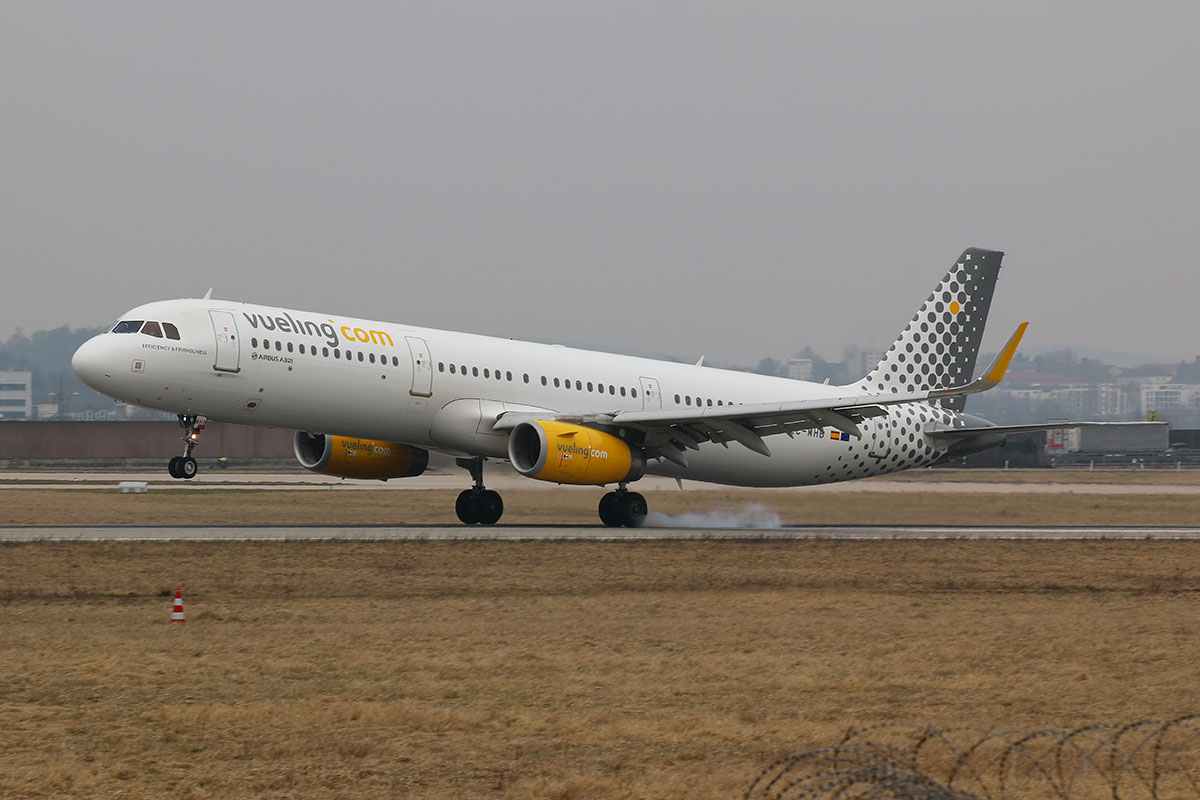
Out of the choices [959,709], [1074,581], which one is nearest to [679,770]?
[959,709]

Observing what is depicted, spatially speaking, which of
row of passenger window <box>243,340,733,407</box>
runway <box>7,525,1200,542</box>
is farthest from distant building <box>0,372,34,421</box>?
runway <box>7,525,1200,542</box>

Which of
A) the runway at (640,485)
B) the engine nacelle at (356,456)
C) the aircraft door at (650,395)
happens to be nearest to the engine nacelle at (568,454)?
the aircraft door at (650,395)

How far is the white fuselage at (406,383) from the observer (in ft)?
90.9

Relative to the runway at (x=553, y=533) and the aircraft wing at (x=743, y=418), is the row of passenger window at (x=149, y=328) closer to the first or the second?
the runway at (x=553, y=533)

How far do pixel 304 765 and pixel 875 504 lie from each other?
29.4m

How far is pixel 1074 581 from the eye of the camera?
73.3ft

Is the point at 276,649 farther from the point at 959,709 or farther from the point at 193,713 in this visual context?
the point at 959,709

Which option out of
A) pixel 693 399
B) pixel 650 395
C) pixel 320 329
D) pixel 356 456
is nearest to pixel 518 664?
pixel 320 329

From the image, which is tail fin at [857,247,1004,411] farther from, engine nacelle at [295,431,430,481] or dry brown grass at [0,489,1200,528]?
engine nacelle at [295,431,430,481]

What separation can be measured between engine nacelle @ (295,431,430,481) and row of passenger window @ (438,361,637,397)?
2838mm

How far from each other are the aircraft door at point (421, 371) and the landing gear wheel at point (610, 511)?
210 inches

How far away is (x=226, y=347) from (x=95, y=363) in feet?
8.19

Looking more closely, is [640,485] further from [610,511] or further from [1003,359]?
[1003,359]

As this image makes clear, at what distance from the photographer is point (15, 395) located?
197125mm
